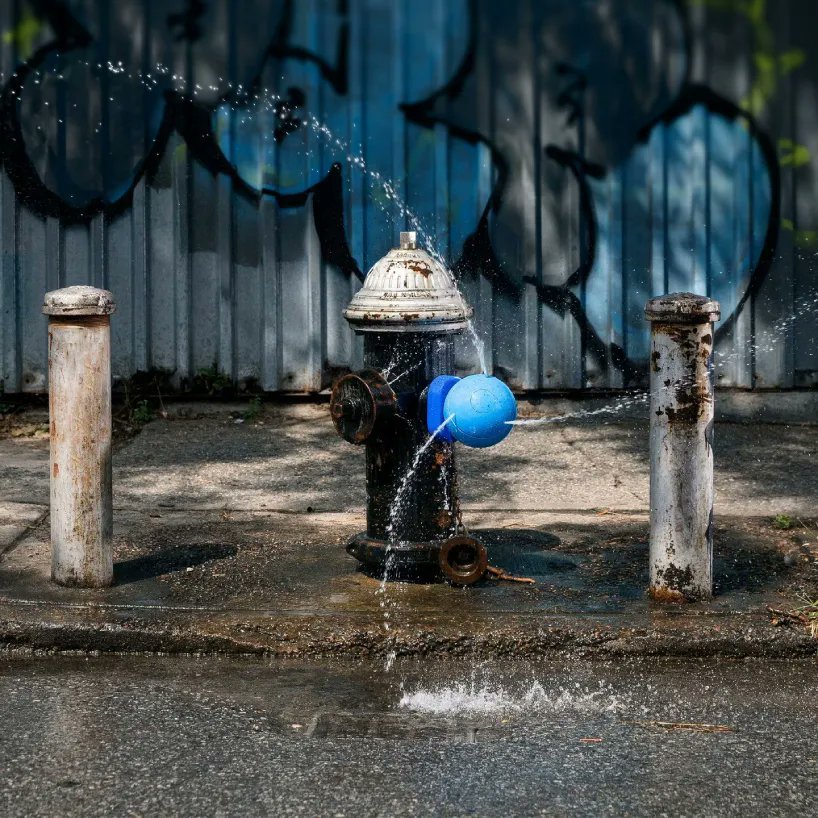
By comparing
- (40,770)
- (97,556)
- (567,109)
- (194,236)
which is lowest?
(40,770)

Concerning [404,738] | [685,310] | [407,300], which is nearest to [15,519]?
[407,300]

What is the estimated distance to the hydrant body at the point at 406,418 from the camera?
5.34 m

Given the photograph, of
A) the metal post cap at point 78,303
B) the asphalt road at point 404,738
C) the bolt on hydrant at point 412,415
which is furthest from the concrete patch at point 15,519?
the bolt on hydrant at point 412,415

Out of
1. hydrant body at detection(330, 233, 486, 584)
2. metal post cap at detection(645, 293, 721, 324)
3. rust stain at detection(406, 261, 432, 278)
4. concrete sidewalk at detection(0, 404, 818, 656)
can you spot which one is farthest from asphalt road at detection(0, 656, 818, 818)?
rust stain at detection(406, 261, 432, 278)

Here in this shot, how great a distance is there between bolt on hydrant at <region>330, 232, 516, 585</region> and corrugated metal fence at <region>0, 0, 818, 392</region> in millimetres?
3252

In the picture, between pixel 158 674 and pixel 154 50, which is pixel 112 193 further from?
pixel 158 674

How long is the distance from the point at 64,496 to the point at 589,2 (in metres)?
4.73

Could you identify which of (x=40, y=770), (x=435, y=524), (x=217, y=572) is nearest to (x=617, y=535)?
(x=435, y=524)

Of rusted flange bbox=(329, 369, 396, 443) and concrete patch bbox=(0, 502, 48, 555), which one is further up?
rusted flange bbox=(329, 369, 396, 443)

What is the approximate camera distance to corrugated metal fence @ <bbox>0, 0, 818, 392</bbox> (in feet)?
28.2

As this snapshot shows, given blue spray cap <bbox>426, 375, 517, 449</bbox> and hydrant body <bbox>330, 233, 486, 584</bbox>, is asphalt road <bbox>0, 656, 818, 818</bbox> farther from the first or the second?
blue spray cap <bbox>426, 375, 517, 449</bbox>

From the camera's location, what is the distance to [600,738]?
4250mm

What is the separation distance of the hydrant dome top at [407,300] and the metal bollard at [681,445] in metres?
0.71

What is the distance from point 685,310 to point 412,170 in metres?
3.72
